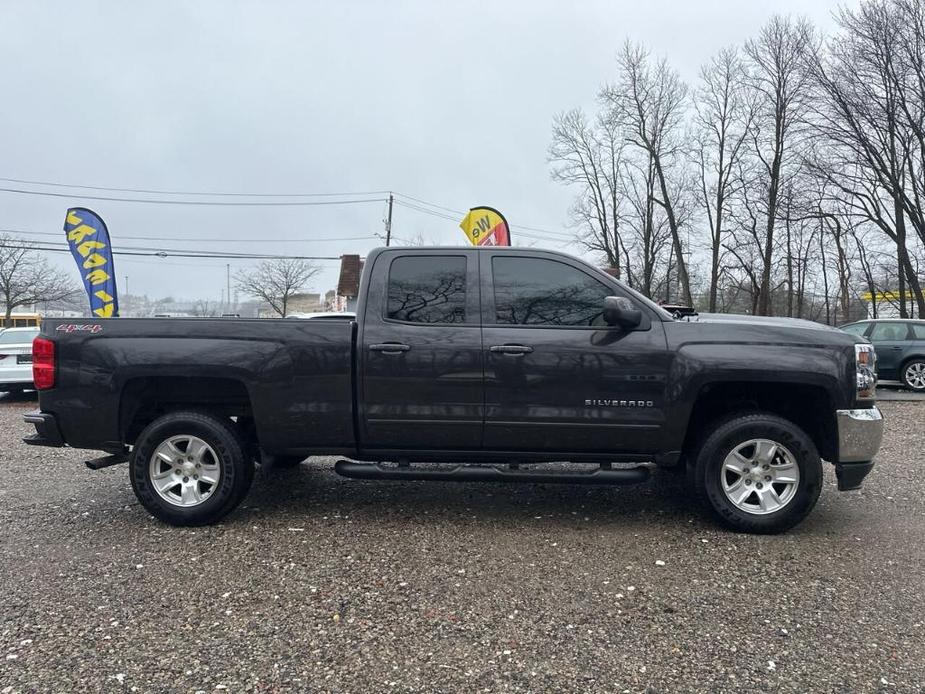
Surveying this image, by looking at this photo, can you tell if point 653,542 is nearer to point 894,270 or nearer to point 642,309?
point 642,309

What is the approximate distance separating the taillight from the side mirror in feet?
12.2

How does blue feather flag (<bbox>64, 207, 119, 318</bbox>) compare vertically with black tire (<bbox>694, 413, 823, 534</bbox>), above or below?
above

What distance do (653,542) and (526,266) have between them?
2.00m

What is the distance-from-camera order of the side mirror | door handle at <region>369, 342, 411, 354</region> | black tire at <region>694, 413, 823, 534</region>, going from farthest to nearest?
door handle at <region>369, 342, 411, 354</region>
black tire at <region>694, 413, 823, 534</region>
the side mirror

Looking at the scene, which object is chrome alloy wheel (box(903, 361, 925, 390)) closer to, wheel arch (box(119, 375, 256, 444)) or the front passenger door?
the front passenger door

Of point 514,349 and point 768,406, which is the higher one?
point 514,349

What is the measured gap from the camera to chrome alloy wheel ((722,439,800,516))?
4129 mm

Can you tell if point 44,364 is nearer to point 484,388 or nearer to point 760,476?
point 484,388

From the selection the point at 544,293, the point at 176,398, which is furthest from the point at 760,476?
the point at 176,398

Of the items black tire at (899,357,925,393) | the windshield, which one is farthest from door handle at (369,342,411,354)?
black tire at (899,357,925,393)

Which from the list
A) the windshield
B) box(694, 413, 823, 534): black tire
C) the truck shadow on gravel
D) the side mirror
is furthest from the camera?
the windshield

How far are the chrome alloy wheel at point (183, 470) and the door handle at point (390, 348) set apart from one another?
4.39 feet

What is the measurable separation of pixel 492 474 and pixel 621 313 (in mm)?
1361

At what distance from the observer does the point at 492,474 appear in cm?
425
